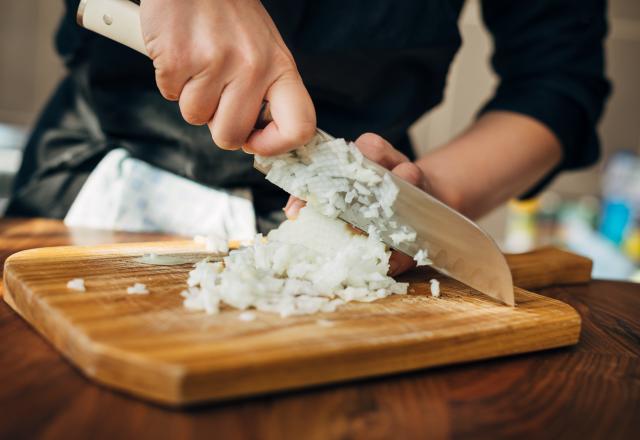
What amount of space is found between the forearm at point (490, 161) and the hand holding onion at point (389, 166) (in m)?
0.17

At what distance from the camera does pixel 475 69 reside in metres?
3.30

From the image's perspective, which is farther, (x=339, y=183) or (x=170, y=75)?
(x=339, y=183)

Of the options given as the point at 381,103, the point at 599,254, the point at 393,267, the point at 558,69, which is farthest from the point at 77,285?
the point at 599,254

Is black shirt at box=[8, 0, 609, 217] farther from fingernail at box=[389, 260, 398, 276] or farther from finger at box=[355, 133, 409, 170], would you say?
fingernail at box=[389, 260, 398, 276]

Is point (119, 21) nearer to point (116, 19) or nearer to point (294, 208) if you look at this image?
point (116, 19)

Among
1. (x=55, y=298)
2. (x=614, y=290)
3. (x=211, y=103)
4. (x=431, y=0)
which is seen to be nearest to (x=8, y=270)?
(x=55, y=298)

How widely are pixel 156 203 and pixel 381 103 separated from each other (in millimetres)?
458

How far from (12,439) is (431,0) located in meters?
0.96

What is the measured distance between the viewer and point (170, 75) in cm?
67

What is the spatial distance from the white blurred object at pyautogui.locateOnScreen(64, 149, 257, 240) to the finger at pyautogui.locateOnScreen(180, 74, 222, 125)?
1.42 ft

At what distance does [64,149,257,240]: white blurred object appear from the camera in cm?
114

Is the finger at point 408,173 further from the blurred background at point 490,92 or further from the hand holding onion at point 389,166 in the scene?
the blurred background at point 490,92

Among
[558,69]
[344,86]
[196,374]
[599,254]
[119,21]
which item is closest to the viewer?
[196,374]

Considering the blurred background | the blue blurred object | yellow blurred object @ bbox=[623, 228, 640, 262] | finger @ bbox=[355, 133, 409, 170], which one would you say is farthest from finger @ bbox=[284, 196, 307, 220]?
the blue blurred object
